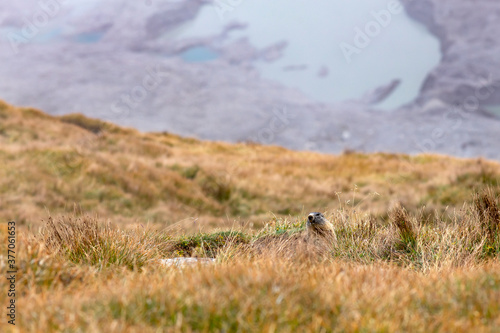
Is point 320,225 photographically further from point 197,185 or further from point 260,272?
point 197,185

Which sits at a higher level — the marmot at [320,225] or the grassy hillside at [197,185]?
the marmot at [320,225]

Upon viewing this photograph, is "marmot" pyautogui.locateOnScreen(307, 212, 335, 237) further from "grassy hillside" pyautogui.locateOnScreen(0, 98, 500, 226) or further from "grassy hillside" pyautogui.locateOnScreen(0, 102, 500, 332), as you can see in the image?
"grassy hillside" pyautogui.locateOnScreen(0, 98, 500, 226)

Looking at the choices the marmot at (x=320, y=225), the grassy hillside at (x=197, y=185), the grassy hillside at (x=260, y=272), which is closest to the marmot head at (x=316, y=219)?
the marmot at (x=320, y=225)

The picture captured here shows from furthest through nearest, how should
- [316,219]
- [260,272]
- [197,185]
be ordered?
[197,185] → [316,219] → [260,272]

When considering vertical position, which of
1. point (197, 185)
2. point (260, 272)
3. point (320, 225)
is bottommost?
point (197, 185)

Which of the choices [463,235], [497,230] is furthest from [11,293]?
[497,230]

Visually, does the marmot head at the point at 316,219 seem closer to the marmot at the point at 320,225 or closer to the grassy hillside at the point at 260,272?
the marmot at the point at 320,225

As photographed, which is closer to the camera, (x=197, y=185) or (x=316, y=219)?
(x=316, y=219)

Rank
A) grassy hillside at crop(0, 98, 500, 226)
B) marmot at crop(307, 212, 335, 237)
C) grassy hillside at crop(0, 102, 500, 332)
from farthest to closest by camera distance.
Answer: grassy hillside at crop(0, 98, 500, 226), marmot at crop(307, 212, 335, 237), grassy hillside at crop(0, 102, 500, 332)

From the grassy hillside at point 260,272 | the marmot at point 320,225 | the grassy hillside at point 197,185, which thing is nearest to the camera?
→ the grassy hillside at point 260,272

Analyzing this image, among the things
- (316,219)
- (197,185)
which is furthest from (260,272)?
(197,185)

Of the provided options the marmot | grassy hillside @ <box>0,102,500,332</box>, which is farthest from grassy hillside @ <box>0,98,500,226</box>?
the marmot

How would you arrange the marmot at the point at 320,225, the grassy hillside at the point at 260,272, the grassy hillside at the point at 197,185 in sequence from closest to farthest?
the grassy hillside at the point at 260,272 < the marmot at the point at 320,225 < the grassy hillside at the point at 197,185

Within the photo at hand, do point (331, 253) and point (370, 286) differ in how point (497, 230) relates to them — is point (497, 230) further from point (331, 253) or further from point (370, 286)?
point (370, 286)
